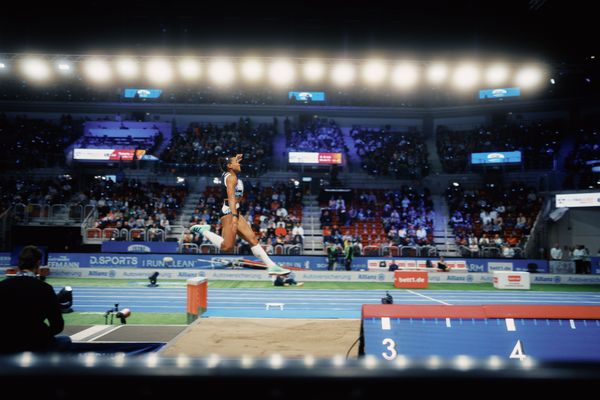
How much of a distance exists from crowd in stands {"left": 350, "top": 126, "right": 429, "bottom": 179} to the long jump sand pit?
76.2 ft

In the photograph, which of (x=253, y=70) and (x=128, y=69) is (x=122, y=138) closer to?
(x=128, y=69)

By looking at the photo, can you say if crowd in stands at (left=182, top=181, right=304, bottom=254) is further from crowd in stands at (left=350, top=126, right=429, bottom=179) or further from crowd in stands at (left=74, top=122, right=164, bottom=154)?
crowd in stands at (left=74, top=122, right=164, bottom=154)

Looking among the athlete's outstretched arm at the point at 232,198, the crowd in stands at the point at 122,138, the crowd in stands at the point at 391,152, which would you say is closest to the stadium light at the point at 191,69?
the athlete's outstretched arm at the point at 232,198

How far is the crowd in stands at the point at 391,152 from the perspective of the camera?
2894 cm

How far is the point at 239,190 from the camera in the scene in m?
6.97

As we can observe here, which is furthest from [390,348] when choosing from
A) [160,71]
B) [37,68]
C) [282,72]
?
[37,68]

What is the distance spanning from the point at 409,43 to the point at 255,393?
10.3 metres

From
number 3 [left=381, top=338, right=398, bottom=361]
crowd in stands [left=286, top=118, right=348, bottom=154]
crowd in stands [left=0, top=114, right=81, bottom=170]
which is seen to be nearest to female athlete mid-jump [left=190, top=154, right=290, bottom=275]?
number 3 [left=381, top=338, right=398, bottom=361]

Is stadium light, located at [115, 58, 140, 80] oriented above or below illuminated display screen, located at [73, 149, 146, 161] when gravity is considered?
above

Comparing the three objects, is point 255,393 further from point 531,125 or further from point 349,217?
point 531,125

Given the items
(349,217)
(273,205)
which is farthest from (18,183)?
(349,217)

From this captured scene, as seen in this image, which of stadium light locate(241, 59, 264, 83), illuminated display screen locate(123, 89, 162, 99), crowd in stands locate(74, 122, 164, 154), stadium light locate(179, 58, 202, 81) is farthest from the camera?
illuminated display screen locate(123, 89, 162, 99)

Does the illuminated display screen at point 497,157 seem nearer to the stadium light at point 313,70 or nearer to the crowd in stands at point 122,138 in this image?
the stadium light at point 313,70

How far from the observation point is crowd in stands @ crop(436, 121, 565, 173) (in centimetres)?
2769
